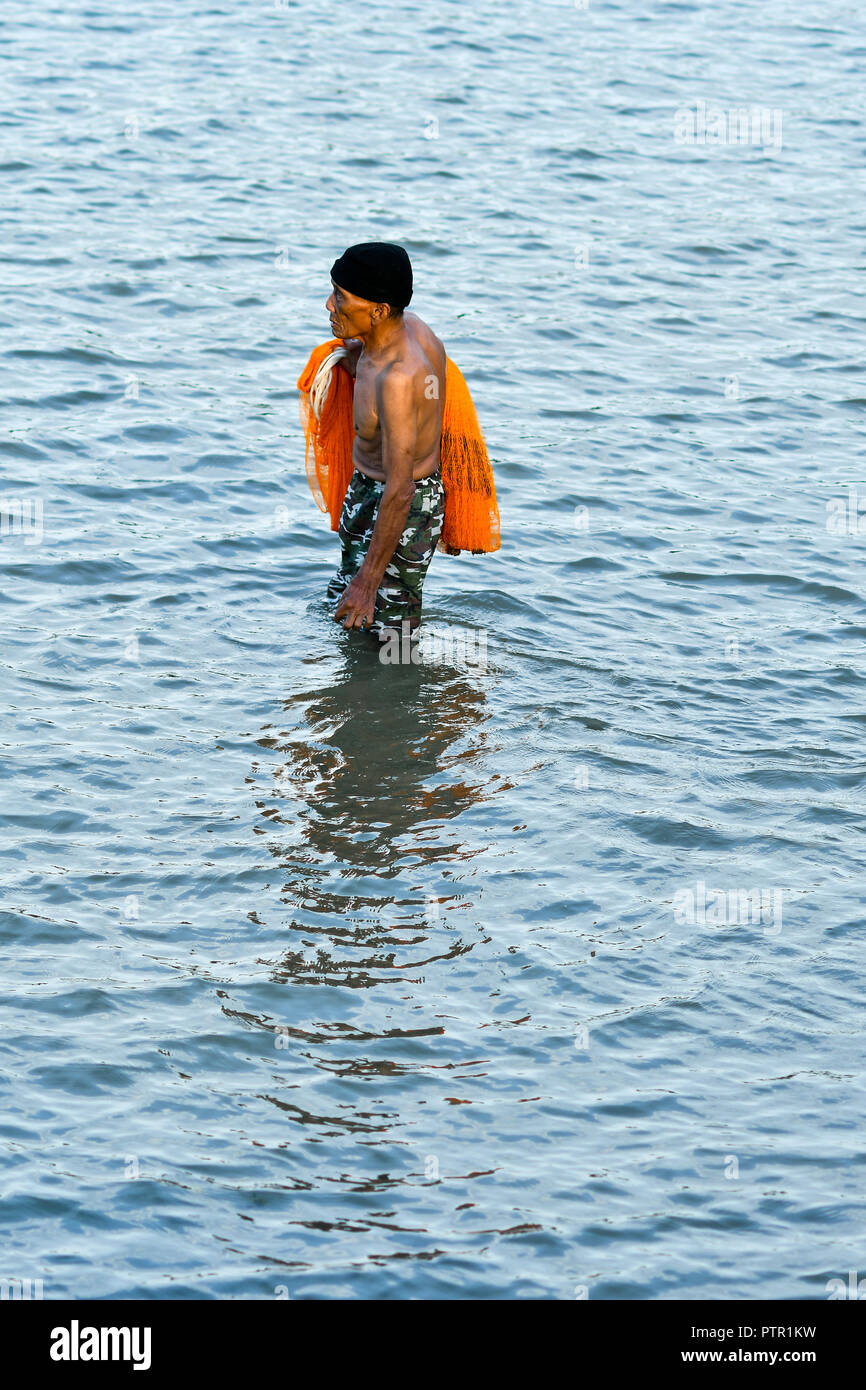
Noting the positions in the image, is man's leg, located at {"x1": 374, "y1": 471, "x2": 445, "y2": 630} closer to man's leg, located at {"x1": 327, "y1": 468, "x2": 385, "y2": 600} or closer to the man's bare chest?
man's leg, located at {"x1": 327, "y1": 468, "x2": 385, "y2": 600}

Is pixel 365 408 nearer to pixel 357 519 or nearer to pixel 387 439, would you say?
pixel 387 439

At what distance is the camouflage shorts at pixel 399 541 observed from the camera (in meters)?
7.67

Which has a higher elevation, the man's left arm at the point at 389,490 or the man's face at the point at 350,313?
the man's face at the point at 350,313

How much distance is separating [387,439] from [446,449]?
2.16ft

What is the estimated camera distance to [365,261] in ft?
22.5

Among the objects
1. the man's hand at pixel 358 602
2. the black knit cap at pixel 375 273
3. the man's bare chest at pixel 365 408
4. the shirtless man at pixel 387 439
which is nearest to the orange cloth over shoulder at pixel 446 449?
the shirtless man at pixel 387 439

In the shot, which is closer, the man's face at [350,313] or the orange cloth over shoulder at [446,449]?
the man's face at [350,313]

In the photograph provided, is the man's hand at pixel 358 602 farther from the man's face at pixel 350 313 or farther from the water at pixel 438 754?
the man's face at pixel 350 313

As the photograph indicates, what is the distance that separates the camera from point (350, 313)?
6.98 meters

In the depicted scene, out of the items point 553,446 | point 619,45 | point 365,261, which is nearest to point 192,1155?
point 365,261

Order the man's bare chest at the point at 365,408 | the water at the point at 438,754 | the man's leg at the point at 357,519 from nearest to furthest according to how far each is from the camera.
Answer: the water at the point at 438,754 → the man's bare chest at the point at 365,408 → the man's leg at the point at 357,519

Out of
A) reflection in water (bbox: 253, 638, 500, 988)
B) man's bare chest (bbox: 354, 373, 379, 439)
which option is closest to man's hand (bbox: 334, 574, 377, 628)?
reflection in water (bbox: 253, 638, 500, 988)

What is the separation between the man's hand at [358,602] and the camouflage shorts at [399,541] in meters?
0.26

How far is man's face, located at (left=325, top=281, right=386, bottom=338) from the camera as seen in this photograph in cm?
695
